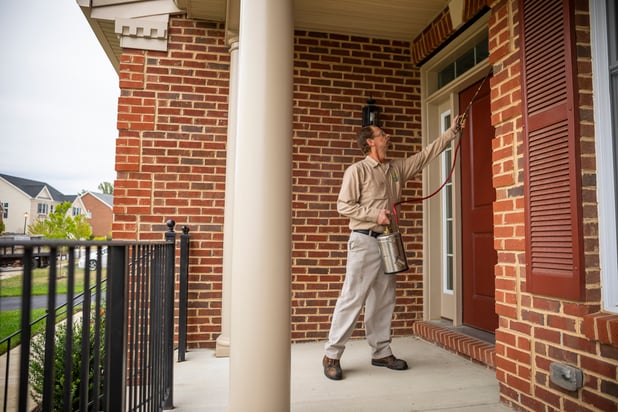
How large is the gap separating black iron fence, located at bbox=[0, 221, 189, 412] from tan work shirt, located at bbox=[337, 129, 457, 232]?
4.15 feet

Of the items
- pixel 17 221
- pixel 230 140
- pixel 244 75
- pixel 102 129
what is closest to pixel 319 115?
pixel 230 140

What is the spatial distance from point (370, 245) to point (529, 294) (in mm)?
1053

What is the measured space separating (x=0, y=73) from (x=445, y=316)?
119ft

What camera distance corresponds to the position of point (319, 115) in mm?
3957

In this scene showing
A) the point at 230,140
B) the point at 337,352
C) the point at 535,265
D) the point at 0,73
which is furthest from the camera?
the point at 0,73

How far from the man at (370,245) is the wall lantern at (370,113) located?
2.69 feet

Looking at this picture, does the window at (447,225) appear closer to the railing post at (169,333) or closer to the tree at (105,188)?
the railing post at (169,333)

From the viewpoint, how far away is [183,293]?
338 centimetres

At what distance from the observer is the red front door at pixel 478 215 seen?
3309 mm

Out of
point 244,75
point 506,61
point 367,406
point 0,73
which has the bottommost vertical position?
point 367,406

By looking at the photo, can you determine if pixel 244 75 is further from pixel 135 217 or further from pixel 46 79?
pixel 46 79

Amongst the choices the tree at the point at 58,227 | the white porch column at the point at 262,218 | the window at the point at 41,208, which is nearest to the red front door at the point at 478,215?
the white porch column at the point at 262,218

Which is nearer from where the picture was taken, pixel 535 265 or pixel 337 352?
pixel 535 265

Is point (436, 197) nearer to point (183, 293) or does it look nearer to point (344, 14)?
point (344, 14)
